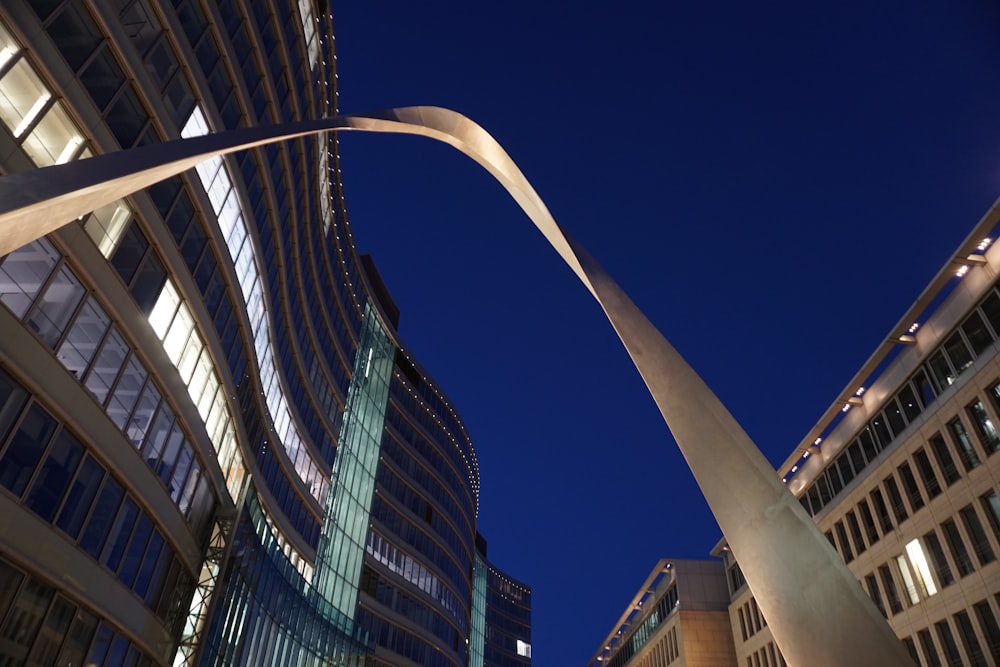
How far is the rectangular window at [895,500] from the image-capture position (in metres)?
32.6

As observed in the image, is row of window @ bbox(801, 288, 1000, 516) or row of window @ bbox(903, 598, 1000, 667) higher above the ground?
row of window @ bbox(801, 288, 1000, 516)

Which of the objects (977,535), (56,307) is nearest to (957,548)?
(977,535)

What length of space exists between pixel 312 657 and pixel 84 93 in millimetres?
29032

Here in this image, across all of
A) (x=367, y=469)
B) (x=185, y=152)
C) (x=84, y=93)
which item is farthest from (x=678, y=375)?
(x=367, y=469)

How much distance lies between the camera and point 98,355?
16969 millimetres

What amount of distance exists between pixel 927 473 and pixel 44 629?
105 feet

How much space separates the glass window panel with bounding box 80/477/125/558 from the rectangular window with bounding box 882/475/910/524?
31.3m

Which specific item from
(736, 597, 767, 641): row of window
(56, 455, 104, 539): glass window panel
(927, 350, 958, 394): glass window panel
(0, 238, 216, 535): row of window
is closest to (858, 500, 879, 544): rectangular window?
(927, 350, 958, 394): glass window panel

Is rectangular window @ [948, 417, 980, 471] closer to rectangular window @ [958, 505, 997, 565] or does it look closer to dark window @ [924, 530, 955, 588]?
rectangular window @ [958, 505, 997, 565]

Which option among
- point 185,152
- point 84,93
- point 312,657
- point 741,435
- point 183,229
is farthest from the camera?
point 312,657

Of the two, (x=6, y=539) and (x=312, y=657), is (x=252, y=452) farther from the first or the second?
(x=6, y=539)

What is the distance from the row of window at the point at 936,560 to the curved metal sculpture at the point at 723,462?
21.2 metres

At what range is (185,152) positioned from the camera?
11055 millimetres

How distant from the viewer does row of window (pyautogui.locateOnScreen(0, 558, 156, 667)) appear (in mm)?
14461
